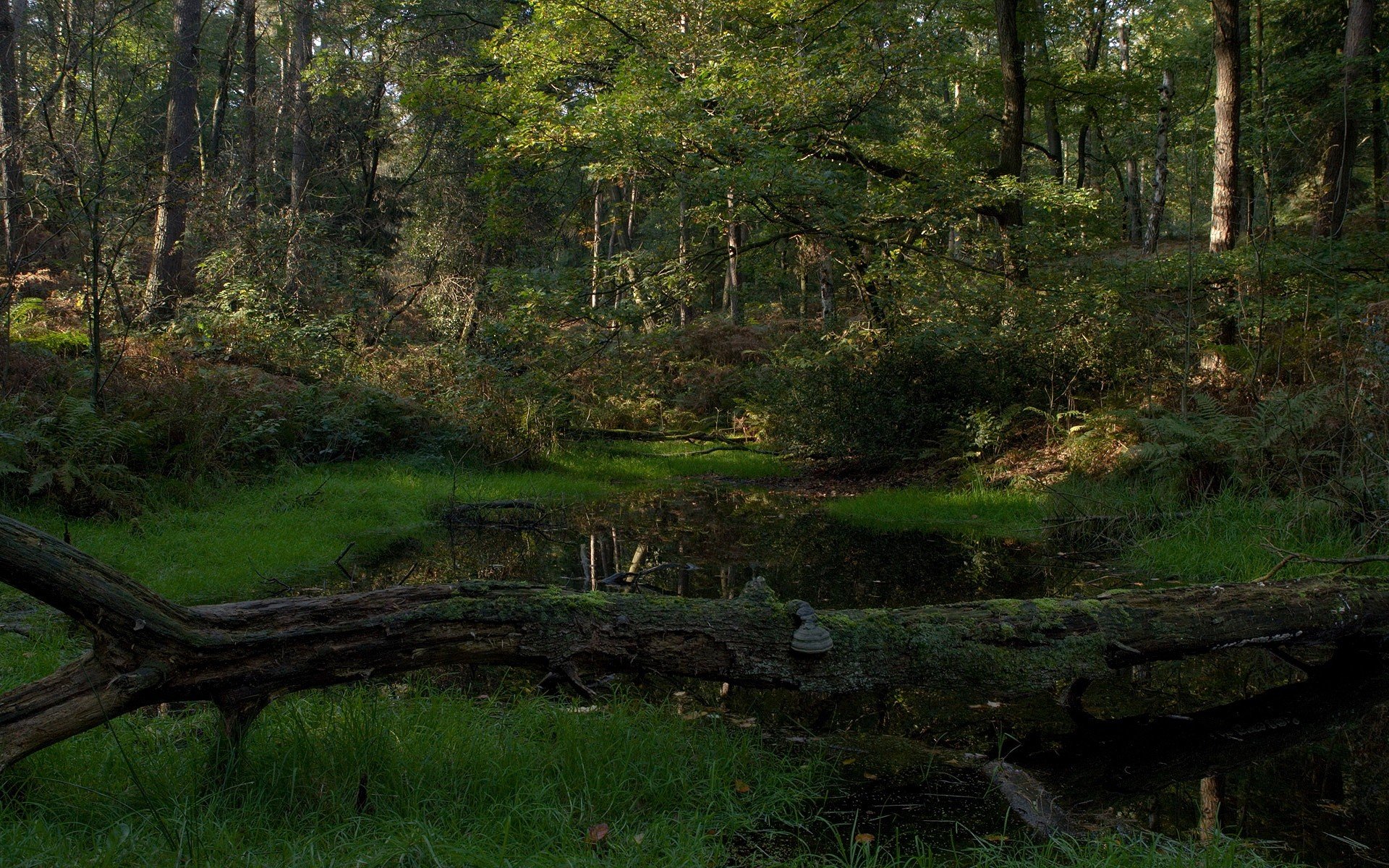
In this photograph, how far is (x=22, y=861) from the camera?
95.9 inches

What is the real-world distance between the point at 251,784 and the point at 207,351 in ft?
40.0

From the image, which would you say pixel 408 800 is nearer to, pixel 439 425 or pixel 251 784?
pixel 251 784

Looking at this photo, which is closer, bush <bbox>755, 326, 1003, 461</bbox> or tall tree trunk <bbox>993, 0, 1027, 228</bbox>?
bush <bbox>755, 326, 1003, 461</bbox>

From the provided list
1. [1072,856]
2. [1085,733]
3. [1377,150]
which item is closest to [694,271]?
[1085,733]

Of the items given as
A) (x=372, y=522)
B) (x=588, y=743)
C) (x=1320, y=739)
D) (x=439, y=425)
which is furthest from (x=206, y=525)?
(x=1320, y=739)

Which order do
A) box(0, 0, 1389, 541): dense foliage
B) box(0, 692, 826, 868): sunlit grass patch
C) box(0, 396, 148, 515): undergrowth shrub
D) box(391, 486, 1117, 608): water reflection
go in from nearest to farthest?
1. box(0, 692, 826, 868): sunlit grass patch
2. box(391, 486, 1117, 608): water reflection
3. box(0, 396, 148, 515): undergrowth shrub
4. box(0, 0, 1389, 541): dense foliage

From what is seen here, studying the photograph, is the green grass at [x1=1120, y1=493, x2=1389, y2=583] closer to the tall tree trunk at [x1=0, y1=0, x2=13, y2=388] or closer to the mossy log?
the mossy log

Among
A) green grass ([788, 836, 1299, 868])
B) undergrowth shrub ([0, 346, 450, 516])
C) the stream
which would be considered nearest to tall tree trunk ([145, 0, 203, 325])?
undergrowth shrub ([0, 346, 450, 516])

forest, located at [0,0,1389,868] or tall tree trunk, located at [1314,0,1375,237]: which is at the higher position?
tall tree trunk, located at [1314,0,1375,237]

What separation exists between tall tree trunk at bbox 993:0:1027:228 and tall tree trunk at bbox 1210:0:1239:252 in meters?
2.87

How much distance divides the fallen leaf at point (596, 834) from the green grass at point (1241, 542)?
5.49 m

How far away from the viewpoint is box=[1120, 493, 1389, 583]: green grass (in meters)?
6.64

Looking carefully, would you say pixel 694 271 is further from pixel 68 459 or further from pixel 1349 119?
pixel 1349 119

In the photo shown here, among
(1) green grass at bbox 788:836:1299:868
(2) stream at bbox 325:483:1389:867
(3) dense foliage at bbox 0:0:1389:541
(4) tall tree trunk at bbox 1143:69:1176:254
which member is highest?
(4) tall tree trunk at bbox 1143:69:1176:254
